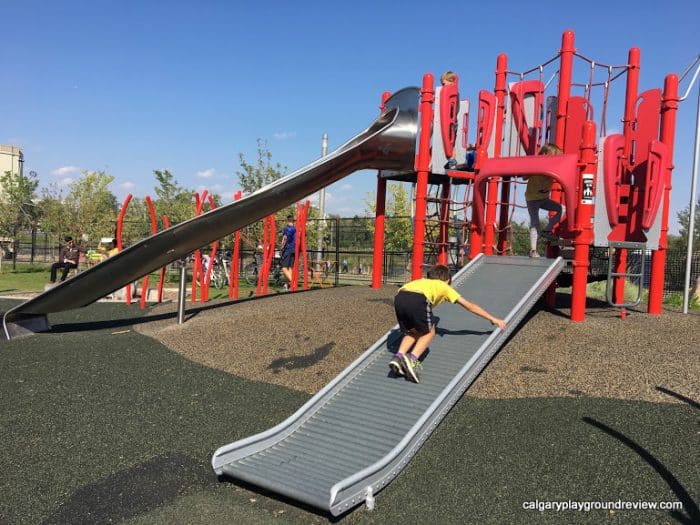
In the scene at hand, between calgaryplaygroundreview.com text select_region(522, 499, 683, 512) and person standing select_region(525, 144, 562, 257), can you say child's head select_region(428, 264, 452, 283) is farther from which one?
person standing select_region(525, 144, 562, 257)

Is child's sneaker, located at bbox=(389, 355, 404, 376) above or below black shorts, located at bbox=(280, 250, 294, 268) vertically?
below

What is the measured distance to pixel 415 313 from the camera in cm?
548

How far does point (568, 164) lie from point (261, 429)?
5418mm

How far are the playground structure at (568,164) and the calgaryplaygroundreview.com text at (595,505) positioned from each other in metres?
4.03

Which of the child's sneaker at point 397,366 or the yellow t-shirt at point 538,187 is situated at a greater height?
the yellow t-shirt at point 538,187

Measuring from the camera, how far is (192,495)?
13.7 ft

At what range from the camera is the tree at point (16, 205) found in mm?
26922

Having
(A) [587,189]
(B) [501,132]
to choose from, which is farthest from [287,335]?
(B) [501,132]

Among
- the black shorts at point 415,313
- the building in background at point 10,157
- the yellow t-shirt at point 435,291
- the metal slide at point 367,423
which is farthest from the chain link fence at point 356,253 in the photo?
the building in background at point 10,157

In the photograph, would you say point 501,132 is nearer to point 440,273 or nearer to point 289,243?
point 440,273

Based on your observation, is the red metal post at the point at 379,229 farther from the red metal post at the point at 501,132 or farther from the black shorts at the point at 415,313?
the black shorts at the point at 415,313

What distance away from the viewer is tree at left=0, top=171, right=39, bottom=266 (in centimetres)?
2692

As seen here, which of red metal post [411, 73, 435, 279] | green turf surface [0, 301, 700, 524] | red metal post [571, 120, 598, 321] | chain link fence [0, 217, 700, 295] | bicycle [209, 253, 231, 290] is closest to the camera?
green turf surface [0, 301, 700, 524]

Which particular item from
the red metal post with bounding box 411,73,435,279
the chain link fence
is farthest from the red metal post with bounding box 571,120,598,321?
the red metal post with bounding box 411,73,435,279
